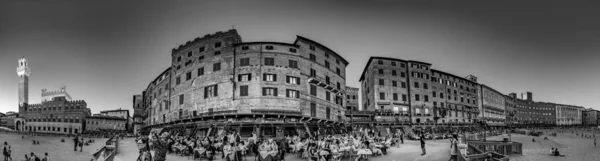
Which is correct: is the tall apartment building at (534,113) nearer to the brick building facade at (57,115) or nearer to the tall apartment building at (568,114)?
the tall apartment building at (568,114)

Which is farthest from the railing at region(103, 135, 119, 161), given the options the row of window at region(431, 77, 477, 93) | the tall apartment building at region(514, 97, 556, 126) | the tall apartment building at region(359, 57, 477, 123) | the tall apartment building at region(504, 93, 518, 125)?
the tall apartment building at region(514, 97, 556, 126)

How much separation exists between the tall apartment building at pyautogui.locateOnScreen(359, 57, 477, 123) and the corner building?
1949 cm

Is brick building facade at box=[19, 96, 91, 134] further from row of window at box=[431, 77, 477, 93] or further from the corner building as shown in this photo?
row of window at box=[431, 77, 477, 93]

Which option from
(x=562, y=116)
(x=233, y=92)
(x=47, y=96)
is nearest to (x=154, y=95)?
(x=233, y=92)

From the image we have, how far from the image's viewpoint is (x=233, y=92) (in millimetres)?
44344

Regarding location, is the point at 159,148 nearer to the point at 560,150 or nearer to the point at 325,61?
the point at 325,61

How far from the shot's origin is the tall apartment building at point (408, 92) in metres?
69.3

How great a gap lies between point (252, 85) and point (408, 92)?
4091 cm

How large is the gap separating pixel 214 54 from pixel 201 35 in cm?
450

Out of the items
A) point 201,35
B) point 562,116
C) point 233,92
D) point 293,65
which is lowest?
point 562,116

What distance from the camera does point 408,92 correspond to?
72.2 metres

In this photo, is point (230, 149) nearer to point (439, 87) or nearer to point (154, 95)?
point (154, 95)

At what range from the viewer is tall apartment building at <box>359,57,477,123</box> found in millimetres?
69312

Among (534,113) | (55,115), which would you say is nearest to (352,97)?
(55,115)
